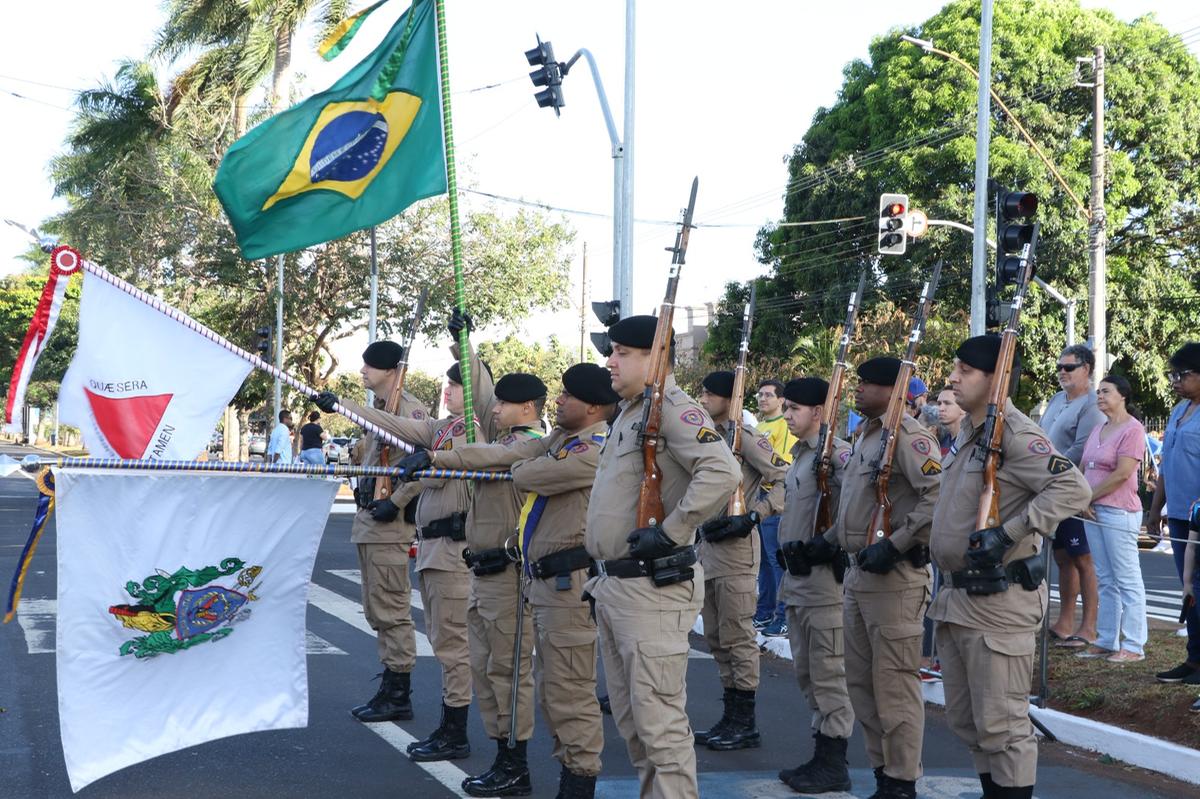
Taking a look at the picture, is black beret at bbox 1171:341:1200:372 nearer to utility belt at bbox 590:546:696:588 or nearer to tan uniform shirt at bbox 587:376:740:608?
tan uniform shirt at bbox 587:376:740:608

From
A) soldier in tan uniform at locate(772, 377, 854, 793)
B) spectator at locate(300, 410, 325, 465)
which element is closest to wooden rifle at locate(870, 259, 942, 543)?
soldier in tan uniform at locate(772, 377, 854, 793)

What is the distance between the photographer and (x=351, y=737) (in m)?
→ 6.91

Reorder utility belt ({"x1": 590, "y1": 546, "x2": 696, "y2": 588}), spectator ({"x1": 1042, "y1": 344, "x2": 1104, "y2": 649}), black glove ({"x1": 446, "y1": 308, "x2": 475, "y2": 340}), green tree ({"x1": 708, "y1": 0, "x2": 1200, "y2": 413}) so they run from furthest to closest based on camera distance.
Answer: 1. green tree ({"x1": 708, "y1": 0, "x2": 1200, "y2": 413})
2. spectator ({"x1": 1042, "y1": 344, "x2": 1104, "y2": 649})
3. black glove ({"x1": 446, "y1": 308, "x2": 475, "y2": 340})
4. utility belt ({"x1": 590, "y1": 546, "x2": 696, "y2": 588})

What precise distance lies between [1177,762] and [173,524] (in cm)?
503

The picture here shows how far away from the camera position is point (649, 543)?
4848 mm

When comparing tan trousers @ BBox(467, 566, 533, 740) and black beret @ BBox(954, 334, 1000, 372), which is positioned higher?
black beret @ BBox(954, 334, 1000, 372)

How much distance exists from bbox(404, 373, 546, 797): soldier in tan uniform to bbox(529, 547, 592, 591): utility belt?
0.45 metres

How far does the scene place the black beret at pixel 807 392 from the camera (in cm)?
727

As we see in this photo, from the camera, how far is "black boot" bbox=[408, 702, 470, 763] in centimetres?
652

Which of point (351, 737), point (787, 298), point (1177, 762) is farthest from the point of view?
point (787, 298)

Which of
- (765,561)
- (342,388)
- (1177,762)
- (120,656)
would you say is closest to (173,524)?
(120,656)

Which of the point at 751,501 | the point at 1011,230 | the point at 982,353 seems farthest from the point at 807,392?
the point at 1011,230

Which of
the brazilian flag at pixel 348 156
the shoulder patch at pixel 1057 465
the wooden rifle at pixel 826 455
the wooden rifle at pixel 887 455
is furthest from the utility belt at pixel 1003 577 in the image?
the brazilian flag at pixel 348 156

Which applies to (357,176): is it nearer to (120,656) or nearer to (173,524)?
(173,524)
